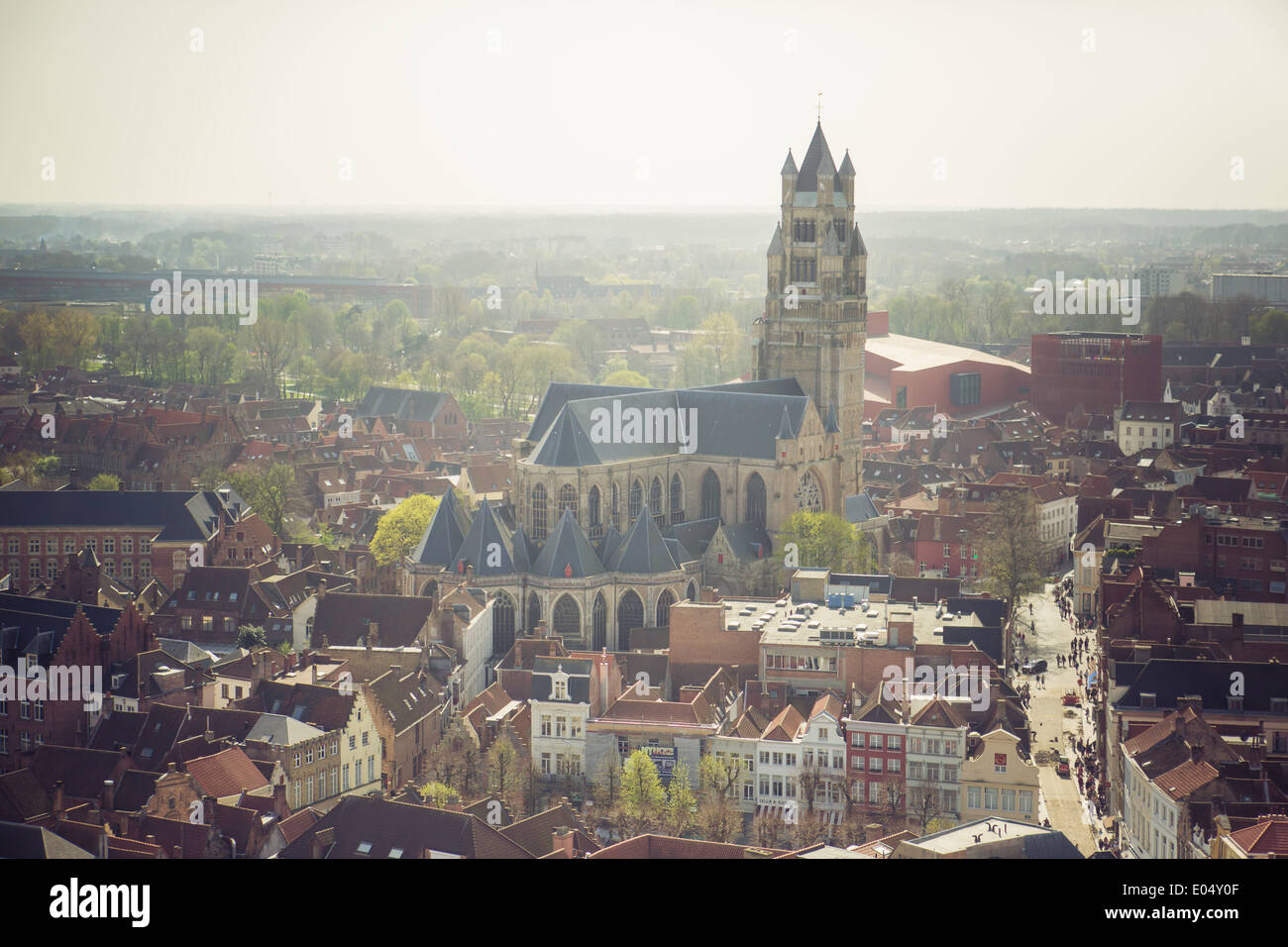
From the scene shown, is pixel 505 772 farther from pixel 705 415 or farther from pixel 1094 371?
pixel 1094 371

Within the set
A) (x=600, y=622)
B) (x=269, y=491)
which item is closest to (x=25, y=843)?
(x=600, y=622)

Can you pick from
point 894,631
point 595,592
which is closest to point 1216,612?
point 894,631

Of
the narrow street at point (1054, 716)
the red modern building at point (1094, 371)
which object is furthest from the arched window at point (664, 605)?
the red modern building at point (1094, 371)

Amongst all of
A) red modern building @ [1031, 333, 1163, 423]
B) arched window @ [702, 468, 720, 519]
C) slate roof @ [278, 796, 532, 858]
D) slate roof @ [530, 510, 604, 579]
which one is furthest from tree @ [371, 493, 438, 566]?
red modern building @ [1031, 333, 1163, 423]

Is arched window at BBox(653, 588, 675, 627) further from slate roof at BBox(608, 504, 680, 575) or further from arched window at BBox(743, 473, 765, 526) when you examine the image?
arched window at BBox(743, 473, 765, 526)

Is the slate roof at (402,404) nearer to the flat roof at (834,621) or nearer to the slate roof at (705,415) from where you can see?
the slate roof at (705,415)

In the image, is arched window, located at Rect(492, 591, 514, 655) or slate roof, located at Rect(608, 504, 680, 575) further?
slate roof, located at Rect(608, 504, 680, 575)
